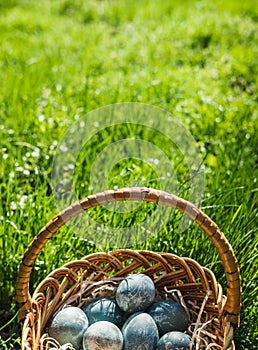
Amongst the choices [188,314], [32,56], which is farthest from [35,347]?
[32,56]

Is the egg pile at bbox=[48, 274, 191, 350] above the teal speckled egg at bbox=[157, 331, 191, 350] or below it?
above

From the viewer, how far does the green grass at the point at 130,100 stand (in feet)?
7.52

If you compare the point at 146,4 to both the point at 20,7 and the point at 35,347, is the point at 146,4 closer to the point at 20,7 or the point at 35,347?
the point at 20,7

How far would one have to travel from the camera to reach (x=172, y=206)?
5.65 ft

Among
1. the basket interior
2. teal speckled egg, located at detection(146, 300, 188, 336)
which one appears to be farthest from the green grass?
teal speckled egg, located at detection(146, 300, 188, 336)

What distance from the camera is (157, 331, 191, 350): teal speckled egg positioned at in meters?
1.80

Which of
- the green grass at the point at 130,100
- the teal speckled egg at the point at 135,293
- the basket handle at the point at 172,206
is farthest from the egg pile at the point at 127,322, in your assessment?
the green grass at the point at 130,100

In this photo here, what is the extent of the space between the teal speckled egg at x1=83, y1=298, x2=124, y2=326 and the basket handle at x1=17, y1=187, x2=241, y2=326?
0.25 metres

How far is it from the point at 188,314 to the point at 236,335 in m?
0.28

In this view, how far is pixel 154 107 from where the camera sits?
133 inches

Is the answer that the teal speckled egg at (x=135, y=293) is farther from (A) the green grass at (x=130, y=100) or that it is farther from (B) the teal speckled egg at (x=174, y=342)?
(A) the green grass at (x=130, y=100)

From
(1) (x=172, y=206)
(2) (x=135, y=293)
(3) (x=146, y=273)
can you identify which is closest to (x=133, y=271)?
(3) (x=146, y=273)

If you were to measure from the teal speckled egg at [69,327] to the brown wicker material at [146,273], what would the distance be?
0.06 meters

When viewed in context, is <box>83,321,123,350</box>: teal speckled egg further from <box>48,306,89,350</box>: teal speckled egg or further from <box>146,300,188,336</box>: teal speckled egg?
<box>146,300,188,336</box>: teal speckled egg
